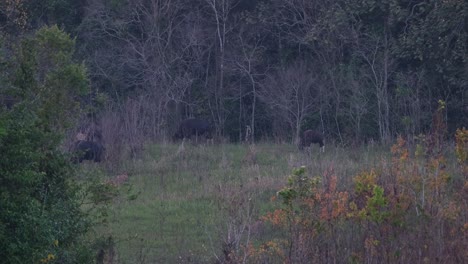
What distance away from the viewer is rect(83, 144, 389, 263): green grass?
13.0m

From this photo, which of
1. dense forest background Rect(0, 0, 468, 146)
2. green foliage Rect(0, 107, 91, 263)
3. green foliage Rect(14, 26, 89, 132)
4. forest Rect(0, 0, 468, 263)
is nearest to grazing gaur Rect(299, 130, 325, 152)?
forest Rect(0, 0, 468, 263)

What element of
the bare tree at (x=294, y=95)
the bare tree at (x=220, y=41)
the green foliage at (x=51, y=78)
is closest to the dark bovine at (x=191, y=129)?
the bare tree at (x=294, y=95)

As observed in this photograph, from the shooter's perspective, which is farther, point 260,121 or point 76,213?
point 260,121

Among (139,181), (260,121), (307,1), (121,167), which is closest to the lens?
(139,181)

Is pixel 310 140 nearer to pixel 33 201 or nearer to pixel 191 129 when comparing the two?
pixel 191 129

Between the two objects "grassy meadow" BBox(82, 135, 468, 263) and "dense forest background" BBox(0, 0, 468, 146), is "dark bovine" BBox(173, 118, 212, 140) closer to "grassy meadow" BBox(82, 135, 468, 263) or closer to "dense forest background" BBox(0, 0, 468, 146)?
"dense forest background" BBox(0, 0, 468, 146)

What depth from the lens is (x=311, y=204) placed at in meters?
9.91

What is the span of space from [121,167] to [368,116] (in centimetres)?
1115

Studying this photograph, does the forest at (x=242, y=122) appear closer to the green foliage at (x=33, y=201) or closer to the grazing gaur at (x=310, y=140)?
the green foliage at (x=33, y=201)

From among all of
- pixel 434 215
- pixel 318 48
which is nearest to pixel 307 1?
pixel 318 48

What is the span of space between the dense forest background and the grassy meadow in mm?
3311

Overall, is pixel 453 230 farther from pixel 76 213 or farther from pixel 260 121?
pixel 260 121

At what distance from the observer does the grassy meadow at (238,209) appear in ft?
32.2

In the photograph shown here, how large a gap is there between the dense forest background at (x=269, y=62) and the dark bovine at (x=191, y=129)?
0.61 meters
